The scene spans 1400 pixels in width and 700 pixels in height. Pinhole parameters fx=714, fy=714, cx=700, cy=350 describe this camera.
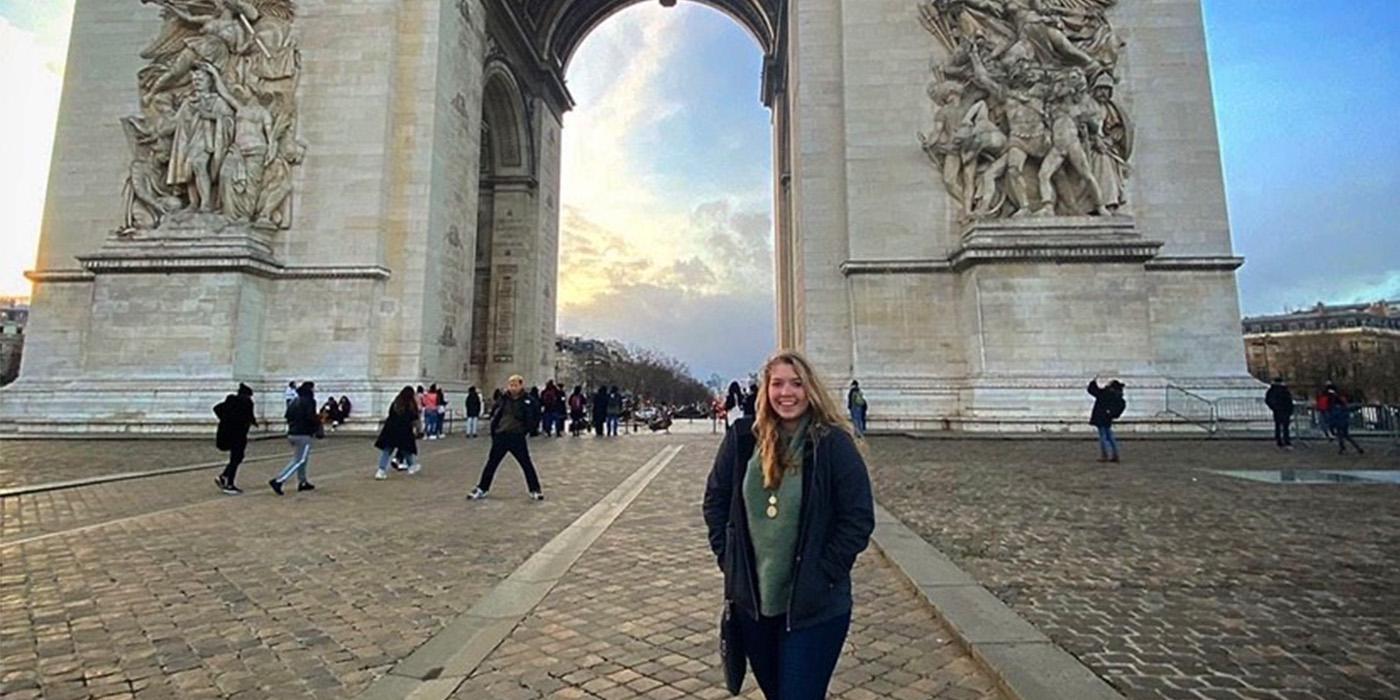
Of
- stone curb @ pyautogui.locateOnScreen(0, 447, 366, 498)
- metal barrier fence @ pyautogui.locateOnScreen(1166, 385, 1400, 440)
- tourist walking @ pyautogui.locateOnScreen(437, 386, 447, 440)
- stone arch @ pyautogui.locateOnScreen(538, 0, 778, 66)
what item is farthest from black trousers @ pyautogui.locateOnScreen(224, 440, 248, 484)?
stone arch @ pyautogui.locateOnScreen(538, 0, 778, 66)

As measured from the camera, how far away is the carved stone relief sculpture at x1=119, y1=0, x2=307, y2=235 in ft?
62.0

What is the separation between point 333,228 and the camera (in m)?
19.9

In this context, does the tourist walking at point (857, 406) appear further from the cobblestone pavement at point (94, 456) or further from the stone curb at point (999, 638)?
the cobblestone pavement at point (94, 456)

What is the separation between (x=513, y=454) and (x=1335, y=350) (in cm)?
8418

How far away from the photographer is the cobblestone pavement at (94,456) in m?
10.5

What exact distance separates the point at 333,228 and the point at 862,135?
15092mm

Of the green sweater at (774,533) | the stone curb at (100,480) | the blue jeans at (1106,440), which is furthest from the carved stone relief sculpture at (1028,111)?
the green sweater at (774,533)

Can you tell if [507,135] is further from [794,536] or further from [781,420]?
[794,536]

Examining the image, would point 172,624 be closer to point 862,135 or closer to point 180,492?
point 180,492

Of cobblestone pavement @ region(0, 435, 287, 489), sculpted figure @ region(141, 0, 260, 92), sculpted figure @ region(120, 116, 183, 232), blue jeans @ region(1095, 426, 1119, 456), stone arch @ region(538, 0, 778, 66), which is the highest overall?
stone arch @ region(538, 0, 778, 66)

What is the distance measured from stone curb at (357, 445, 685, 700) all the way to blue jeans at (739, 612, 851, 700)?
5.26 ft

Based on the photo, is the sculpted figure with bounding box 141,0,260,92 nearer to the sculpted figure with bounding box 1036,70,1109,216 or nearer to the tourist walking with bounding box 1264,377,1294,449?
the sculpted figure with bounding box 1036,70,1109,216

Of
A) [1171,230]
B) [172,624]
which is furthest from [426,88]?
[1171,230]

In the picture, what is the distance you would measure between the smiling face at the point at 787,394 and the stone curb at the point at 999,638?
1647 millimetres
